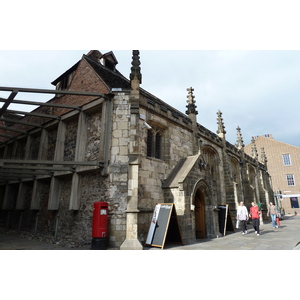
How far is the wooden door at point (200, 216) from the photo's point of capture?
10.8 meters

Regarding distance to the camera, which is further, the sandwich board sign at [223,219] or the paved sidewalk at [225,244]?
the sandwich board sign at [223,219]

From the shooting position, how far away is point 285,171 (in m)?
37.3

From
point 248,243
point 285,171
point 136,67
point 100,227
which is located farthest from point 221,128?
point 285,171

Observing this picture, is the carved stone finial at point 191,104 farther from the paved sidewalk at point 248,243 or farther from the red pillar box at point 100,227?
the red pillar box at point 100,227

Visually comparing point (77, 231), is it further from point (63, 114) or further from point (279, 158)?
point (279, 158)

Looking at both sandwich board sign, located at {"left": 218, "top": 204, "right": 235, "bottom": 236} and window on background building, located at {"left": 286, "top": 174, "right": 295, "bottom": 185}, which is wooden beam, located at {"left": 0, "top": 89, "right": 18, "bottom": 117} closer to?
sandwich board sign, located at {"left": 218, "top": 204, "right": 235, "bottom": 236}

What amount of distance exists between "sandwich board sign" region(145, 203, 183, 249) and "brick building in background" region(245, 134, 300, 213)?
30.7m

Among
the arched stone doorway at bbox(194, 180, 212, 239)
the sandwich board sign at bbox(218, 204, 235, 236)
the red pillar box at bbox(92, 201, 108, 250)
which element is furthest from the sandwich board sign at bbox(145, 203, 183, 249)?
the sandwich board sign at bbox(218, 204, 235, 236)

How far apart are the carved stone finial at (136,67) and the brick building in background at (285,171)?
1188 inches

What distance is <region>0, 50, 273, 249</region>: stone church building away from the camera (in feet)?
27.6

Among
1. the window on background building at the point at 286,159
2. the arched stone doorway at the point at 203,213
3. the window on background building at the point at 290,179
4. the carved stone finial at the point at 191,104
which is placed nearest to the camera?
the arched stone doorway at the point at 203,213

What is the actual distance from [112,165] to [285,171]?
126 ft

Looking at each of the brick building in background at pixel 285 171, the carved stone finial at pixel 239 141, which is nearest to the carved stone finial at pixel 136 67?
the carved stone finial at pixel 239 141

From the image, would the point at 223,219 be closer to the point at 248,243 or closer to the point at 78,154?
the point at 248,243
